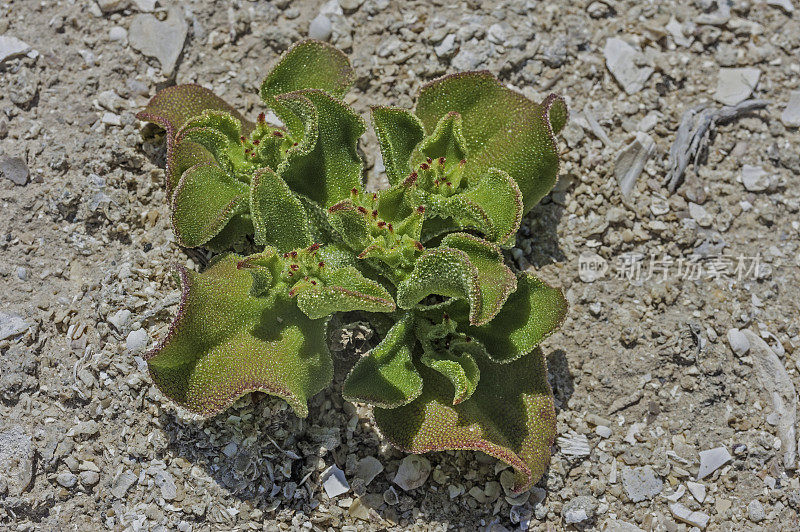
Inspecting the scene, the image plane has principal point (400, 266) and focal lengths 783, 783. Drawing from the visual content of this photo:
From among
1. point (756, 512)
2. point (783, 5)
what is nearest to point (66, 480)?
point (756, 512)

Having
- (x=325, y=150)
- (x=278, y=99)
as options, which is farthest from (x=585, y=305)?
(x=278, y=99)

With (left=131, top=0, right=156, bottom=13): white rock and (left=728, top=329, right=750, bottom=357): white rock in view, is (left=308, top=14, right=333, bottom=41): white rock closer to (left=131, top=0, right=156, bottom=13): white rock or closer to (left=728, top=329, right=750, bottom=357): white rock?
(left=131, top=0, right=156, bottom=13): white rock

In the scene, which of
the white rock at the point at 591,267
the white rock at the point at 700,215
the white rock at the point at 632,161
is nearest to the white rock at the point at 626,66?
the white rock at the point at 632,161

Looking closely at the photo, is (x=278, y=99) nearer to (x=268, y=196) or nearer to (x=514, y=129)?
(x=268, y=196)

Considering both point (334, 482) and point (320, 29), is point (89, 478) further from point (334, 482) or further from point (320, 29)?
point (320, 29)

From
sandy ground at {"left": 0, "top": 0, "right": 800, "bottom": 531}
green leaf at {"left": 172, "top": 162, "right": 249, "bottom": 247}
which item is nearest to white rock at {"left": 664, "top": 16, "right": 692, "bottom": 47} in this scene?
sandy ground at {"left": 0, "top": 0, "right": 800, "bottom": 531}

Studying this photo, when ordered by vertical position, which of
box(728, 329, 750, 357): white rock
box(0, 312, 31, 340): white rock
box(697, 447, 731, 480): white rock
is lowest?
box(697, 447, 731, 480): white rock
